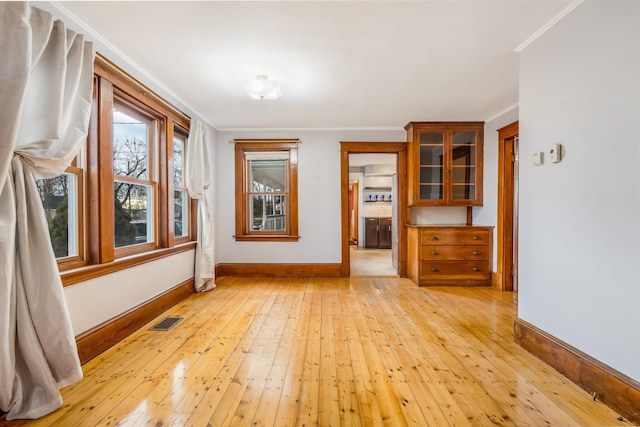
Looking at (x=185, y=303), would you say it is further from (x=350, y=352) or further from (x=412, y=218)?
(x=412, y=218)

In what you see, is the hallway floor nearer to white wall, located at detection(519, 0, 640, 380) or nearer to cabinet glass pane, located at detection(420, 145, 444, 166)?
cabinet glass pane, located at detection(420, 145, 444, 166)

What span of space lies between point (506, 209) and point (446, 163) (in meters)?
1.02

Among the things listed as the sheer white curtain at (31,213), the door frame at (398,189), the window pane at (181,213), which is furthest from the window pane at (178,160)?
the door frame at (398,189)

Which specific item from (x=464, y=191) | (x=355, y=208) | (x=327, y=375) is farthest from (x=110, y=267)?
(x=355, y=208)

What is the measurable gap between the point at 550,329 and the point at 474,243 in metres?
2.20

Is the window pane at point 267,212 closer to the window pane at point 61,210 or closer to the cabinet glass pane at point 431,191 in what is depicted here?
the cabinet glass pane at point 431,191

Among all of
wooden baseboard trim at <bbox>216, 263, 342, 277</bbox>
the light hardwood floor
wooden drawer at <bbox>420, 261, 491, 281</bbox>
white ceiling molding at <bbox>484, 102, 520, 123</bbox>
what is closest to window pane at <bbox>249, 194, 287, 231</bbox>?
wooden baseboard trim at <bbox>216, 263, 342, 277</bbox>

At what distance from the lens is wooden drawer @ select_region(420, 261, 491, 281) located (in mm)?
4059

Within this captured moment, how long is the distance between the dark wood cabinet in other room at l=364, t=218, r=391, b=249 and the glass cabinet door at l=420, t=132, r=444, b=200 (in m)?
4.02

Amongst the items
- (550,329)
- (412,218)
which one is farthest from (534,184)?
(412,218)

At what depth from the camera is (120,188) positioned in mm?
2645

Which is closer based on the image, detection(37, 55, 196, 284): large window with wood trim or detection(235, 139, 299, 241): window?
detection(37, 55, 196, 284): large window with wood trim

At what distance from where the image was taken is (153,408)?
1.54 metres

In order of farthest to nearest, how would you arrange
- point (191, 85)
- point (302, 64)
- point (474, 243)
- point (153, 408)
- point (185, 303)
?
1. point (474, 243)
2. point (185, 303)
3. point (191, 85)
4. point (302, 64)
5. point (153, 408)
